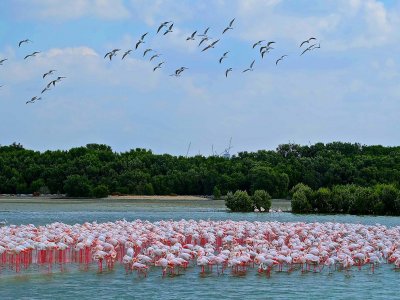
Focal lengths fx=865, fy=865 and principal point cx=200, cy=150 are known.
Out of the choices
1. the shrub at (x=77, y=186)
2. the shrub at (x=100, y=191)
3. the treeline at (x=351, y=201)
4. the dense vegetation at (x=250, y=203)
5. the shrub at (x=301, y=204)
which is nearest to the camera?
Answer: the treeline at (x=351, y=201)

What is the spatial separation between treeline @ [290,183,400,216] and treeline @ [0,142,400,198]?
26.5 m

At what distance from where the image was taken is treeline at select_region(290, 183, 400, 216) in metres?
62.5

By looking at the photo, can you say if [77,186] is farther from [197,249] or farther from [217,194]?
[197,249]

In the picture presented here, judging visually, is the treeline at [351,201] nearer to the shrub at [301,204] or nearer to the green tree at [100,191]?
the shrub at [301,204]

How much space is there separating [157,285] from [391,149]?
105483 millimetres

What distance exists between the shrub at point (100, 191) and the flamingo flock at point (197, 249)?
222 ft

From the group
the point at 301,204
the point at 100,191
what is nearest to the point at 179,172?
the point at 100,191

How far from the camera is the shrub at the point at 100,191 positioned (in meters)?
103

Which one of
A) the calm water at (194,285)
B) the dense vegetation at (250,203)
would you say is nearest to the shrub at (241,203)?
the dense vegetation at (250,203)

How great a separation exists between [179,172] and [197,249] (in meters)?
78.1

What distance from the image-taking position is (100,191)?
10388 cm

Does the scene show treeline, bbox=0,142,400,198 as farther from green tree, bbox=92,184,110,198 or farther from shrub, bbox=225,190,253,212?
shrub, bbox=225,190,253,212

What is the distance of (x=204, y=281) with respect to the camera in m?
26.1

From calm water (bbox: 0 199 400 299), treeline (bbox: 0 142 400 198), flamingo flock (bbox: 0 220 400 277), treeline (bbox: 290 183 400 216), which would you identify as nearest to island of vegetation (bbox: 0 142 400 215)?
treeline (bbox: 0 142 400 198)
